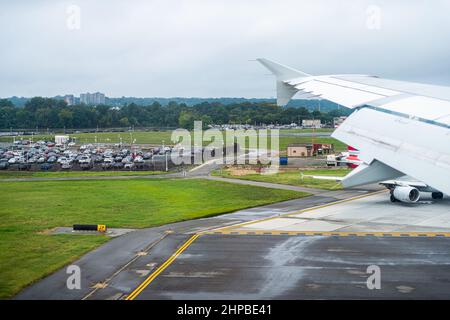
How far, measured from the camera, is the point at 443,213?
41.6 metres

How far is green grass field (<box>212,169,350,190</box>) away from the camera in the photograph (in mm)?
60375

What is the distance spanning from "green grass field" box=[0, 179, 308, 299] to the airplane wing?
15.7 meters

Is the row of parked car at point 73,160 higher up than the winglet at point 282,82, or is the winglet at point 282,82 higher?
the winglet at point 282,82

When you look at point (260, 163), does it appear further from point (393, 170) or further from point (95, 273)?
point (393, 170)

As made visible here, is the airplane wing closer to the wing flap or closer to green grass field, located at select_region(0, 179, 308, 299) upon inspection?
the wing flap

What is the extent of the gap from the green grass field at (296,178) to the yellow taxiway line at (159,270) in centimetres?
2897

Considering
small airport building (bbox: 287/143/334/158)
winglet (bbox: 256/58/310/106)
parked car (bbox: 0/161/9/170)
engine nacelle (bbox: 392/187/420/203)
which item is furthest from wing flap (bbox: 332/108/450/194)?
small airport building (bbox: 287/143/334/158)

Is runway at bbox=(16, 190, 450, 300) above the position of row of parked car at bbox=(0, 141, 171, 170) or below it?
below

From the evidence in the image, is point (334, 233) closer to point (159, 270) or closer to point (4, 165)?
point (159, 270)

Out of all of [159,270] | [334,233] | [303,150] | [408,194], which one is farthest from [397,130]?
[303,150]

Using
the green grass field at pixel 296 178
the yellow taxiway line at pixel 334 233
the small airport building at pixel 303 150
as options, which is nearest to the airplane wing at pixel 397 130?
the yellow taxiway line at pixel 334 233

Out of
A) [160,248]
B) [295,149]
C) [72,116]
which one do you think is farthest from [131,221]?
[72,116]

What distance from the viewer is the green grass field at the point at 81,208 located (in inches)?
1110

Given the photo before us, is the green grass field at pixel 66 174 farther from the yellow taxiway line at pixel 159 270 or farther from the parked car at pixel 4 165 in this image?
the yellow taxiway line at pixel 159 270
